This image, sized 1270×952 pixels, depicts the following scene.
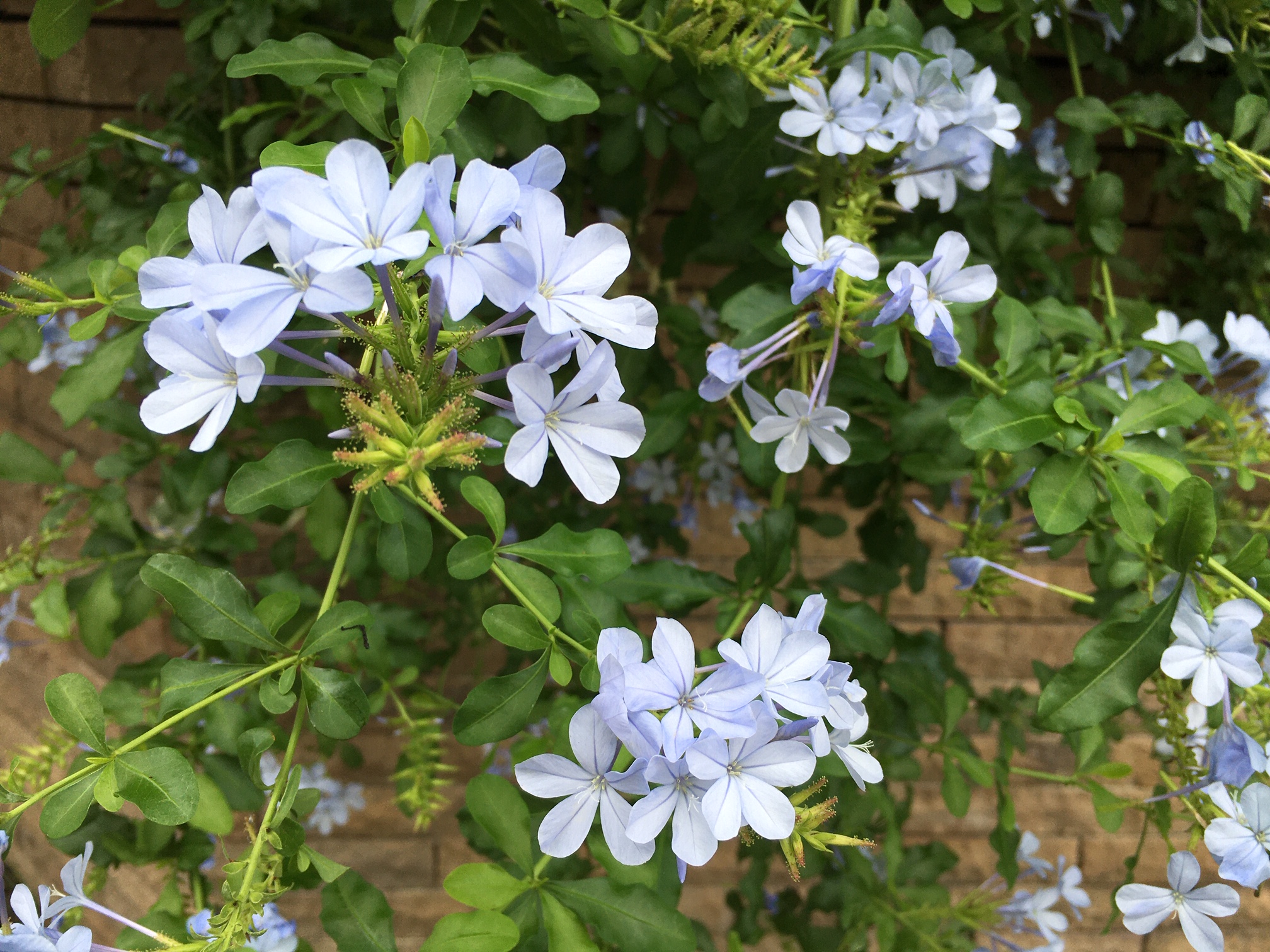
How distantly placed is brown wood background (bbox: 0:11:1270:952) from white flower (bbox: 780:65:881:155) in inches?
19.3

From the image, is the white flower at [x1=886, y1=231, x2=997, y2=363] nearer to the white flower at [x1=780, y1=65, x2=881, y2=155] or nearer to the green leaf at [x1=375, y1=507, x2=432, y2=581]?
the white flower at [x1=780, y1=65, x2=881, y2=155]

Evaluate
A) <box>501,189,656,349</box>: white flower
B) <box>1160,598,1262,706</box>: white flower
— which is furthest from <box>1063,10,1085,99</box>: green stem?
<box>501,189,656,349</box>: white flower

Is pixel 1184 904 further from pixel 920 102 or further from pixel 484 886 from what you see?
pixel 920 102

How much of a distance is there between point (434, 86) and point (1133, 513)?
0.62 meters

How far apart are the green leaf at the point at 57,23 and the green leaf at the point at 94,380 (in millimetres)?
283

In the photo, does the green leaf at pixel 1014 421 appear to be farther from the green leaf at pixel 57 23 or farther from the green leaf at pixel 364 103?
the green leaf at pixel 57 23

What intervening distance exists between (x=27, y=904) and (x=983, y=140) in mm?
1071

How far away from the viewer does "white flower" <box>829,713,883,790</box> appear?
608mm

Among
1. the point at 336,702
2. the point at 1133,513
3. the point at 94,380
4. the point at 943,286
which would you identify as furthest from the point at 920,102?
the point at 94,380

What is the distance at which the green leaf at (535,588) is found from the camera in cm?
63

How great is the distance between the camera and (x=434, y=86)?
1.84 ft

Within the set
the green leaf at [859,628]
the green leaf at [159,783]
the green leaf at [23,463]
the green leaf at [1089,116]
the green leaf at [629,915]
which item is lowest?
the green leaf at [629,915]

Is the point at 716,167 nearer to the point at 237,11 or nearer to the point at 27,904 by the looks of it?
the point at 237,11

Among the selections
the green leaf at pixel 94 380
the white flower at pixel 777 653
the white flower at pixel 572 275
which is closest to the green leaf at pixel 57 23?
the green leaf at pixel 94 380
